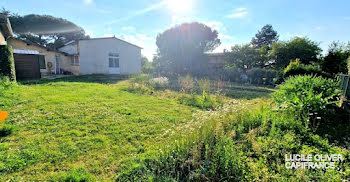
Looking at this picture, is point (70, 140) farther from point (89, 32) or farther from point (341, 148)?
point (89, 32)

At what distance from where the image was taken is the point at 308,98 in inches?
123

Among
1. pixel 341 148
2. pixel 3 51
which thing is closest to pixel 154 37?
pixel 3 51

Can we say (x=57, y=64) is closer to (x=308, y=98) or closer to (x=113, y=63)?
(x=113, y=63)

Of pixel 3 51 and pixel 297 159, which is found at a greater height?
pixel 3 51

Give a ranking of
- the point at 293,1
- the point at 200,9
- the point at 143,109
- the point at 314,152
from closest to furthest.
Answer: the point at 314,152 → the point at 143,109 → the point at 293,1 → the point at 200,9

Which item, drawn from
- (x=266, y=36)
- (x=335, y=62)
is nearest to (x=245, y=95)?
(x=335, y=62)

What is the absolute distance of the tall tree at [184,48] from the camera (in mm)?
17328

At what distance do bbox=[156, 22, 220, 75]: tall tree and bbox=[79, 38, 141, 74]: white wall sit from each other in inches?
139

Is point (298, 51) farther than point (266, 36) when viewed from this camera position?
No

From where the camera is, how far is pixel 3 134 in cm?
287

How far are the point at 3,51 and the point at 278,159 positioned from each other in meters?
11.5

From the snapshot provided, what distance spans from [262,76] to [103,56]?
49.0 feet

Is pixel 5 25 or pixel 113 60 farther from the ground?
pixel 5 25

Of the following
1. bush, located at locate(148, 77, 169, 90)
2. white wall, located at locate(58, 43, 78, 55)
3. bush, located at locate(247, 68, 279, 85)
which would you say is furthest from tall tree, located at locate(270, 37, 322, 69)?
white wall, located at locate(58, 43, 78, 55)
